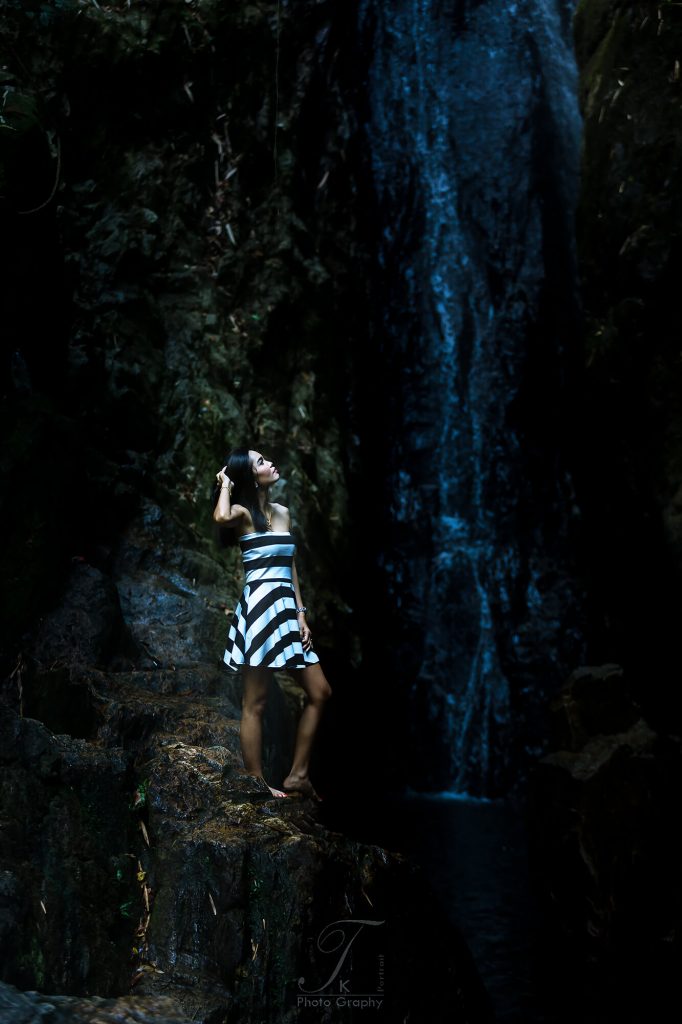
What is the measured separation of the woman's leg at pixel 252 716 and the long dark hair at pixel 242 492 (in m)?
0.74

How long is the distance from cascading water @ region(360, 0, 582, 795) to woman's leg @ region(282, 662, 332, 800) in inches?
260

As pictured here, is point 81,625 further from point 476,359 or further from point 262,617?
point 476,359

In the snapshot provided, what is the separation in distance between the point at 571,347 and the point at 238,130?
5.39 meters

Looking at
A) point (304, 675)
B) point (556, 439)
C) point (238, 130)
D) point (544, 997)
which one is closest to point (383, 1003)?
point (304, 675)

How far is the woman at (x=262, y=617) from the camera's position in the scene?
442cm

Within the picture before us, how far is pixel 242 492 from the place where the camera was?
4703mm

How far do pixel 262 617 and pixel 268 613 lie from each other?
1.5 inches

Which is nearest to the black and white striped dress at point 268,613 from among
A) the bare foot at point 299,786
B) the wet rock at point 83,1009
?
the bare foot at point 299,786

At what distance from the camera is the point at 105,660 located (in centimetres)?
523

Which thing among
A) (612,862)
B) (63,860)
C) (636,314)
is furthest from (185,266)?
(612,862)

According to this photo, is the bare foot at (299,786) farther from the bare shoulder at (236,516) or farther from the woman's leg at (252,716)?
the bare shoulder at (236,516)

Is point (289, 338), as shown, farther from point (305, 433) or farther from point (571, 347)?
point (571, 347)

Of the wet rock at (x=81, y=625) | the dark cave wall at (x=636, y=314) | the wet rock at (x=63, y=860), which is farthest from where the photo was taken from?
the dark cave wall at (x=636, y=314)

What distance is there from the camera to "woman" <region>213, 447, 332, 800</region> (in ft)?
14.5
